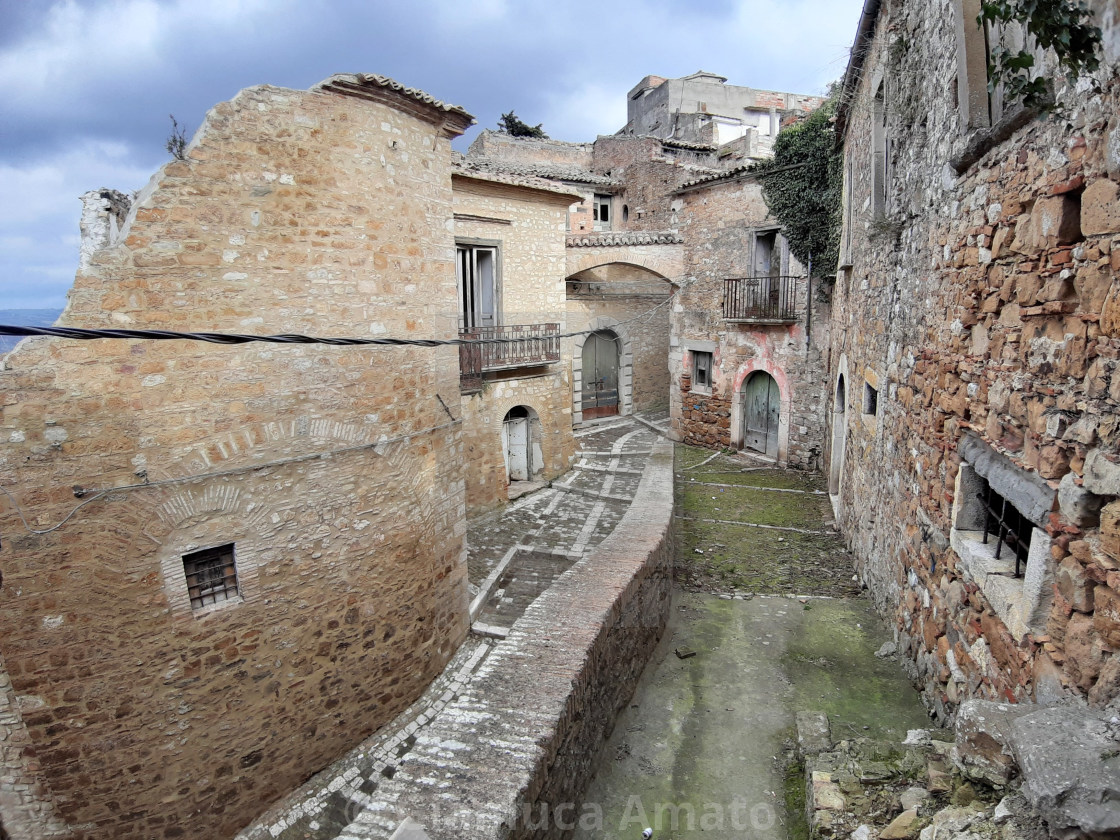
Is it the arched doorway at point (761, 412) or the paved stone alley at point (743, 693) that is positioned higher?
the arched doorway at point (761, 412)

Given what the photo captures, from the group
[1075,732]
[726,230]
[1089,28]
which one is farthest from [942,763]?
[726,230]

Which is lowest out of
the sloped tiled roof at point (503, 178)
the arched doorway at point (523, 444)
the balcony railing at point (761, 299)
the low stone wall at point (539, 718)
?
the low stone wall at point (539, 718)

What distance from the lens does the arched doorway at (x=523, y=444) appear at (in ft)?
41.6

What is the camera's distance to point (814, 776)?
3.58m

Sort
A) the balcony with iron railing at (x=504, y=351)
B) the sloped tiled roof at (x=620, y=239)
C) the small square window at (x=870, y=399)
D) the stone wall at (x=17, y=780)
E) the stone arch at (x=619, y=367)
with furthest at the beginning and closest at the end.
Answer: the stone arch at (x=619, y=367) < the sloped tiled roof at (x=620, y=239) < the balcony with iron railing at (x=504, y=351) < the small square window at (x=870, y=399) < the stone wall at (x=17, y=780)

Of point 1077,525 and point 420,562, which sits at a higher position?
point 1077,525

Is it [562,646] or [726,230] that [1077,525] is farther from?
[726,230]

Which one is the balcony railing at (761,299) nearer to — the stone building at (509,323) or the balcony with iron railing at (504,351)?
the stone building at (509,323)

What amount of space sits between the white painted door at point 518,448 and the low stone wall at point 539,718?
6.23m

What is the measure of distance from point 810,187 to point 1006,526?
439 inches

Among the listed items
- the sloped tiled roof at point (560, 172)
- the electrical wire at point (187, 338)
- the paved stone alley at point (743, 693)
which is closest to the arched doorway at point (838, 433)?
the paved stone alley at point (743, 693)

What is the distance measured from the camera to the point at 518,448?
1278cm

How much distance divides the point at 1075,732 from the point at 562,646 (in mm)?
3151

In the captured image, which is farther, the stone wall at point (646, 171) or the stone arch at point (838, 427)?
the stone wall at point (646, 171)
